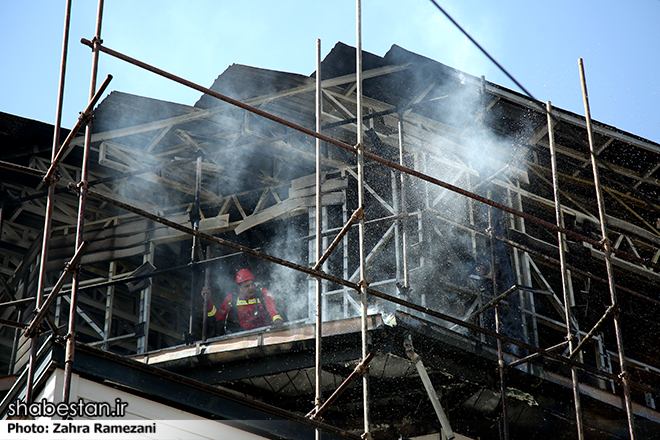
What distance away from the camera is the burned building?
10.5 metres

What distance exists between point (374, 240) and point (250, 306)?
7.50 feet

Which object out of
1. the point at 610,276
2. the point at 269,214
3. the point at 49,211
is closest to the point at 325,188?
the point at 269,214

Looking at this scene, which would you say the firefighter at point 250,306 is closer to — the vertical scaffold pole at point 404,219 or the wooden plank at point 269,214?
the wooden plank at point 269,214

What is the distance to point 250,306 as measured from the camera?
514 inches

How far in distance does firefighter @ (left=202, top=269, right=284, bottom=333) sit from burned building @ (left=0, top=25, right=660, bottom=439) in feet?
Result: 1.76

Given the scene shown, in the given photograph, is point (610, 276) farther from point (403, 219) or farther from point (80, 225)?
point (80, 225)

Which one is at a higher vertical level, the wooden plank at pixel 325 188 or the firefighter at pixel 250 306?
the wooden plank at pixel 325 188

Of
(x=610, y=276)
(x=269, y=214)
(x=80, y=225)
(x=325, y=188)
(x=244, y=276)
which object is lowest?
(x=80, y=225)

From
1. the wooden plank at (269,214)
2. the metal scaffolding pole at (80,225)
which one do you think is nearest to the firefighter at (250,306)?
the wooden plank at (269,214)

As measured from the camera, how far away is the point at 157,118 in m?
14.3

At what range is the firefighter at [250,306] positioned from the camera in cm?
1282

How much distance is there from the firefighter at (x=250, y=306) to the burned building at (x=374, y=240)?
0.54 meters

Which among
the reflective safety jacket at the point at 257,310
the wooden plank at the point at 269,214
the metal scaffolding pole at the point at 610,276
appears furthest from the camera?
the wooden plank at the point at 269,214

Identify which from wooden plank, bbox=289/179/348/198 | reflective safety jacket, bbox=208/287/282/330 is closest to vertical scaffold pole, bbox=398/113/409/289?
wooden plank, bbox=289/179/348/198
